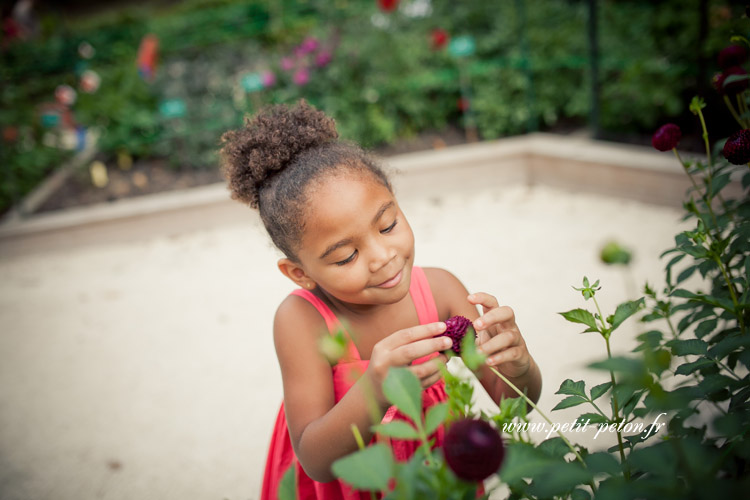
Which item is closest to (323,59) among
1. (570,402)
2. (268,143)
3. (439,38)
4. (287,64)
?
(287,64)

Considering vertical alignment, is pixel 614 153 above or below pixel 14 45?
below

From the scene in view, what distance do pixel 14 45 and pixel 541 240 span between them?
20.8 ft

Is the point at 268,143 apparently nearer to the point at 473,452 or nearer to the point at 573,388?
the point at 573,388

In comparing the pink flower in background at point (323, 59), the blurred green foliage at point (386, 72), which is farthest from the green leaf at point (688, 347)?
the pink flower in background at point (323, 59)

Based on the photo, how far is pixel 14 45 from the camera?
632cm

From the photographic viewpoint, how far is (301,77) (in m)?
4.57

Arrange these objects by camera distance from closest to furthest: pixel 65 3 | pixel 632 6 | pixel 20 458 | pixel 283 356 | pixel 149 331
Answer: pixel 283 356 → pixel 20 458 → pixel 149 331 → pixel 632 6 → pixel 65 3

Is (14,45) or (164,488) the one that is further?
(14,45)

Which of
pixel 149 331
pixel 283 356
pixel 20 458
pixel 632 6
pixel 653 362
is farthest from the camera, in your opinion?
pixel 632 6

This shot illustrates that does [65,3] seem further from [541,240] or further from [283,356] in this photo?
[283,356]

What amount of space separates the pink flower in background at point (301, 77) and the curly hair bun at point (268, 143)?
11.1ft

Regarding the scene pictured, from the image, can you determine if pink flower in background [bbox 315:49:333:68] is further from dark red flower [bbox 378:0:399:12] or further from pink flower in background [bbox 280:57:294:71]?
dark red flower [bbox 378:0:399:12]

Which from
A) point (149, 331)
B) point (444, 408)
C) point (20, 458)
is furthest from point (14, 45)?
point (444, 408)

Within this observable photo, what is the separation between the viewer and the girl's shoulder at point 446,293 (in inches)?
54.4
